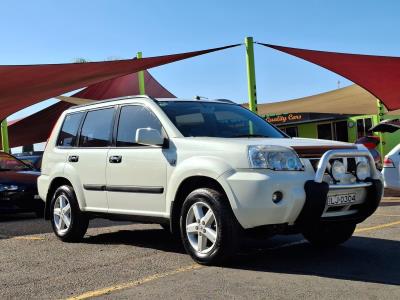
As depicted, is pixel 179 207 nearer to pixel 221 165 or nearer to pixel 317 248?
pixel 221 165

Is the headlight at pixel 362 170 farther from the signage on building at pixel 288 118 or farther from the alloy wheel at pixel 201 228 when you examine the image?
the signage on building at pixel 288 118

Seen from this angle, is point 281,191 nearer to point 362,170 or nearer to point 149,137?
point 362,170

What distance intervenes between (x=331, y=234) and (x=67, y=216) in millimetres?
3388

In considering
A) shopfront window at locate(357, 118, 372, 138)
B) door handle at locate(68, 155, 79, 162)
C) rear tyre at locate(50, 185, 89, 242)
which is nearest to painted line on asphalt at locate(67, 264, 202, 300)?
rear tyre at locate(50, 185, 89, 242)

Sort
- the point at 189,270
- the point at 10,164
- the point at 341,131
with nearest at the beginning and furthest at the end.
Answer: the point at 189,270, the point at 10,164, the point at 341,131

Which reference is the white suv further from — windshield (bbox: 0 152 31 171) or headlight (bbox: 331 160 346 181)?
windshield (bbox: 0 152 31 171)

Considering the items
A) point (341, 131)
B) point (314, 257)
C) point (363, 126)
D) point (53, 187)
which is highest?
point (363, 126)

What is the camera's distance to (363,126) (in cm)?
2128

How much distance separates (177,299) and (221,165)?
1.43m

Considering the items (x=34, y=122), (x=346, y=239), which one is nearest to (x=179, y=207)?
(x=346, y=239)

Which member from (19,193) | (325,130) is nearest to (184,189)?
(19,193)

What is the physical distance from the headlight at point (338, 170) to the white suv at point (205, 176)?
0.04ft

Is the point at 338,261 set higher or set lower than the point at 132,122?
lower

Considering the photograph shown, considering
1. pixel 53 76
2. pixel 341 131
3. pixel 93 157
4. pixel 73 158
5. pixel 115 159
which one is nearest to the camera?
pixel 115 159
